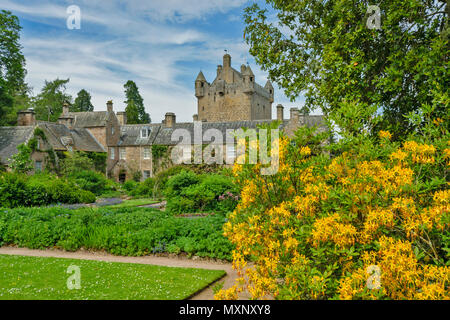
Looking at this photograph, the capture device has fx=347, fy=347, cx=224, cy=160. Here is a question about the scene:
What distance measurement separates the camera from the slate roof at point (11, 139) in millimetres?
29223

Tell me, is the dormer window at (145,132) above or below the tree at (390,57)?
above

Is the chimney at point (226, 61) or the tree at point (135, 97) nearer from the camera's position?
the chimney at point (226, 61)

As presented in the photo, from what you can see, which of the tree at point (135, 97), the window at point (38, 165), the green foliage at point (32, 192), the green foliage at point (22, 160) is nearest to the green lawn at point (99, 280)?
the green foliage at point (32, 192)

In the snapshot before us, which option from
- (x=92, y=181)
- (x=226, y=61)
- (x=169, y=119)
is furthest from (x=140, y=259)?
(x=226, y=61)

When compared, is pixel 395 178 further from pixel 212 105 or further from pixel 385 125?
pixel 212 105

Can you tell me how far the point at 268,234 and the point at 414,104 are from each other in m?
5.21

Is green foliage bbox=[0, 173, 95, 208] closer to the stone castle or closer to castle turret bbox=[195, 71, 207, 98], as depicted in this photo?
the stone castle

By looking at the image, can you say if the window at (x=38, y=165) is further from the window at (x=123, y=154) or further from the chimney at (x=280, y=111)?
the chimney at (x=280, y=111)

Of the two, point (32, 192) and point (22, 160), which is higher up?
point (22, 160)

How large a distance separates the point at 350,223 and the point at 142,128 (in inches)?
1552

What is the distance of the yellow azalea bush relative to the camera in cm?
316

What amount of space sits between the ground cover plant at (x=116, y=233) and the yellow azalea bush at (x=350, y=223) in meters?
4.68

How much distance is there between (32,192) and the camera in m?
17.9

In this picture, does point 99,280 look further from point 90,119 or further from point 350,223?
point 90,119
